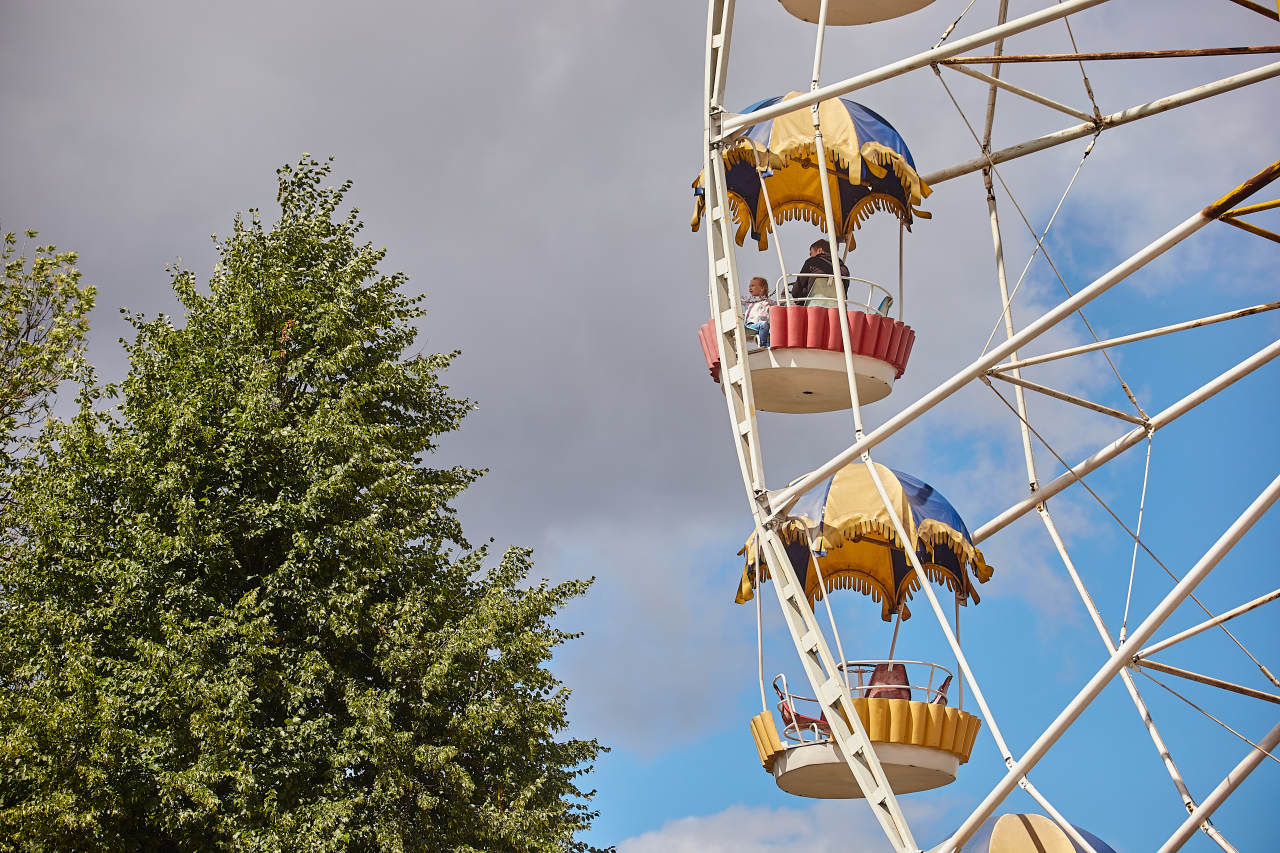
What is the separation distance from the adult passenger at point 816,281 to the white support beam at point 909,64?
175 centimetres

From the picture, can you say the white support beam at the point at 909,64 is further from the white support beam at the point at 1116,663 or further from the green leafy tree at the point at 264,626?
the green leafy tree at the point at 264,626

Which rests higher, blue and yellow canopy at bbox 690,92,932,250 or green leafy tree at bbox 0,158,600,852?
blue and yellow canopy at bbox 690,92,932,250

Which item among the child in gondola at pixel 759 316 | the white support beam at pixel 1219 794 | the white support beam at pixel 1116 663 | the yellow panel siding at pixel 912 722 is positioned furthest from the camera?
the child in gondola at pixel 759 316

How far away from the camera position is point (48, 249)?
24641 mm

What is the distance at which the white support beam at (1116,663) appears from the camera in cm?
1091

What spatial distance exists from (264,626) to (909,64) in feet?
33.2

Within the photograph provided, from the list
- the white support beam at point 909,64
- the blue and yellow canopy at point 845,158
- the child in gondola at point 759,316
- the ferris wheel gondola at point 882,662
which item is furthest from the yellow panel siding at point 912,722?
the white support beam at point 909,64

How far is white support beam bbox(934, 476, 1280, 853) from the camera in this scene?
10.9m

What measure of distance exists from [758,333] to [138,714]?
8863 millimetres

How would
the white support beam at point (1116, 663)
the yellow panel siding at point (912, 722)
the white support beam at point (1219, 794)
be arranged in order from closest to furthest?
1. the white support beam at point (1116, 663)
2. the white support beam at point (1219, 794)
3. the yellow panel siding at point (912, 722)

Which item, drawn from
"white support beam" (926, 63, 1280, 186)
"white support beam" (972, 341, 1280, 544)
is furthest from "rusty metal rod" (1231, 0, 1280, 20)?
"white support beam" (972, 341, 1280, 544)

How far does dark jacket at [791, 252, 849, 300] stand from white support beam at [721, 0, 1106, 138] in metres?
1.85

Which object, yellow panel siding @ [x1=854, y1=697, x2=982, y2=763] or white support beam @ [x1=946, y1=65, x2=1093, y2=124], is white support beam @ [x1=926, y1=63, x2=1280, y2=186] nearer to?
white support beam @ [x1=946, y1=65, x2=1093, y2=124]

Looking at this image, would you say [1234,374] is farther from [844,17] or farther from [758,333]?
[844,17]
